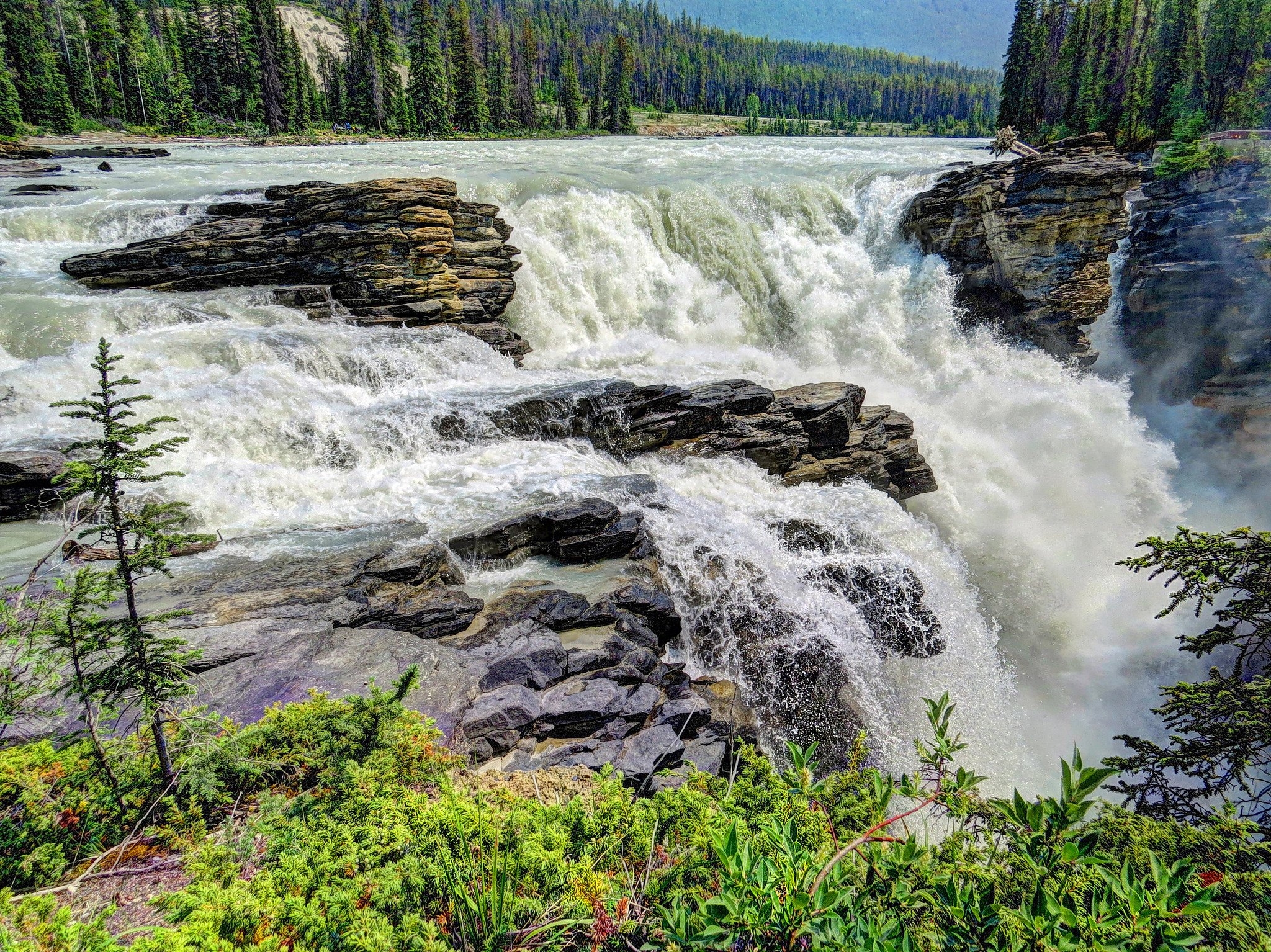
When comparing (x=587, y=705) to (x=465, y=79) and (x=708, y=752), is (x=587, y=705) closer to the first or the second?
(x=708, y=752)

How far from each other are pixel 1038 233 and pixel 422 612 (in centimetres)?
1988

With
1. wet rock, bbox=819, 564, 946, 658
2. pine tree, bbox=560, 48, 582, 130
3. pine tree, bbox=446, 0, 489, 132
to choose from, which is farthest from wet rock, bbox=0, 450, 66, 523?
pine tree, bbox=560, 48, 582, 130

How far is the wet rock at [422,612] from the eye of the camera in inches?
262

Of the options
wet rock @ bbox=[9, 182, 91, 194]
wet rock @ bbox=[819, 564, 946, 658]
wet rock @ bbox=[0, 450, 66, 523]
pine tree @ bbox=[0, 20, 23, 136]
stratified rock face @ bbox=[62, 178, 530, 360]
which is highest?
pine tree @ bbox=[0, 20, 23, 136]

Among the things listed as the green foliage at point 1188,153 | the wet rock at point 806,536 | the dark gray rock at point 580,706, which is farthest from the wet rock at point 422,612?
the green foliage at point 1188,153

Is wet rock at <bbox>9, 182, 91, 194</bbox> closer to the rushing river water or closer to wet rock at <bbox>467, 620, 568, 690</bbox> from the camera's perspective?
the rushing river water

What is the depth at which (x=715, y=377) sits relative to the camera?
48.9ft

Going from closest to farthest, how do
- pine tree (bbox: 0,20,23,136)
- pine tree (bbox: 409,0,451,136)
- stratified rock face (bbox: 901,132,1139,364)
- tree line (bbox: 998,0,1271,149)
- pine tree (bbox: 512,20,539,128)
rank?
stratified rock face (bbox: 901,132,1139,364), tree line (bbox: 998,0,1271,149), pine tree (bbox: 0,20,23,136), pine tree (bbox: 409,0,451,136), pine tree (bbox: 512,20,539,128)

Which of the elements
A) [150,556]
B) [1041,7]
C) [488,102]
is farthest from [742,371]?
[488,102]

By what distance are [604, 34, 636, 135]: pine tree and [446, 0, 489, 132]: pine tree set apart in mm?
16309

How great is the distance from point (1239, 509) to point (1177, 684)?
1663cm

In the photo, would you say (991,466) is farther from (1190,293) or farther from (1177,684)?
(1177,684)

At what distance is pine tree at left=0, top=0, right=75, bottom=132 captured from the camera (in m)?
49.0

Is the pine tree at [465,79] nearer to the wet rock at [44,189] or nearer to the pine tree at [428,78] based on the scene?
the pine tree at [428,78]
